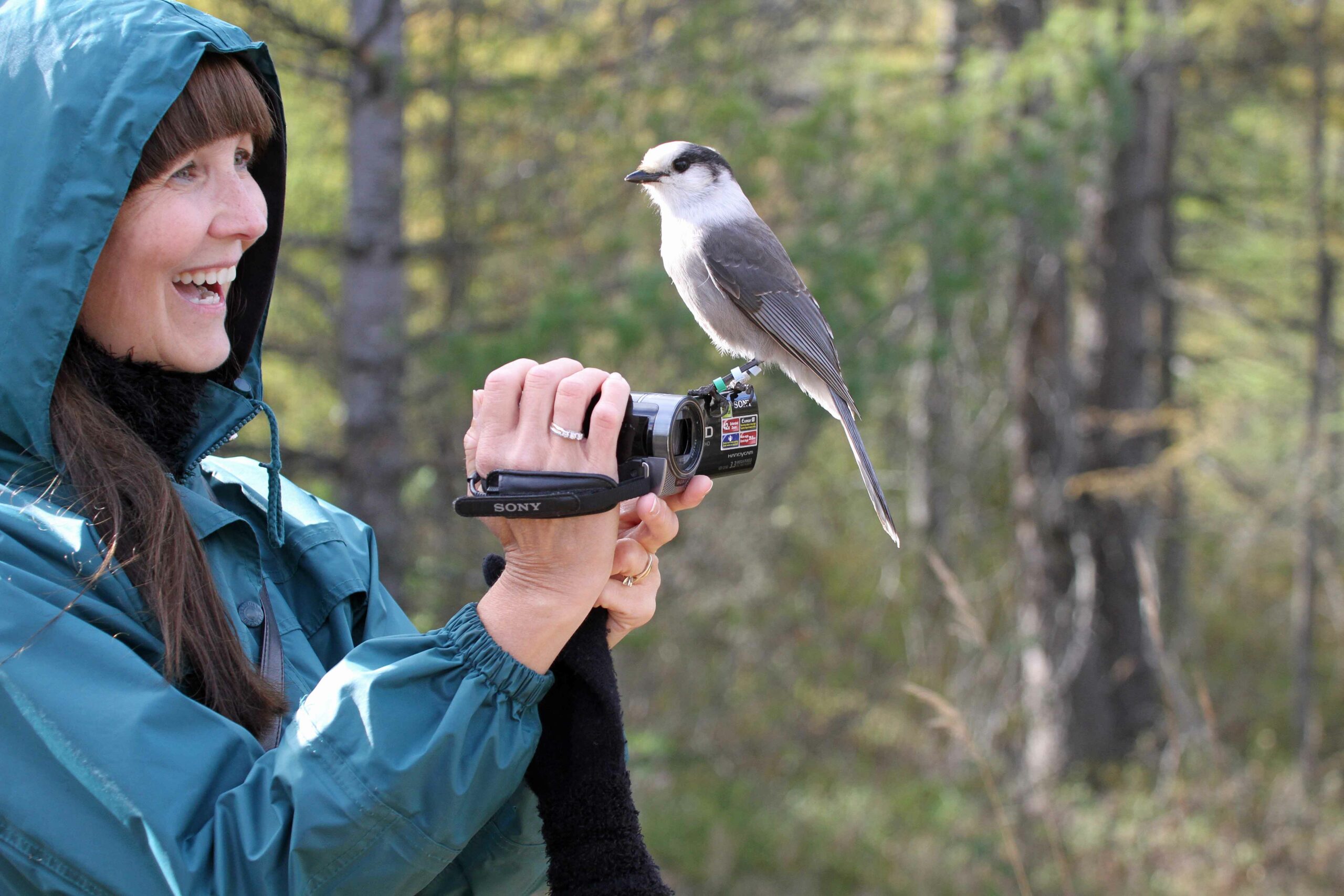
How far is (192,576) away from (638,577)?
53 cm

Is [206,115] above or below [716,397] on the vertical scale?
above

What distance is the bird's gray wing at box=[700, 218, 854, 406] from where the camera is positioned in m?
2.35

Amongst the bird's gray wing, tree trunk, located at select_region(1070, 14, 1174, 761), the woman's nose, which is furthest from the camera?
tree trunk, located at select_region(1070, 14, 1174, 761)

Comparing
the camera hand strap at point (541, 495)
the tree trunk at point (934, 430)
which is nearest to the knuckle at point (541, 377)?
the camera hand strap at point (541, 495)

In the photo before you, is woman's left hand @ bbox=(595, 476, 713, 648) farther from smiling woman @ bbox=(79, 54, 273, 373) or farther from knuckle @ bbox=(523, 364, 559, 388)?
smiling woman @ bbox=(79, 54, 273, 373)

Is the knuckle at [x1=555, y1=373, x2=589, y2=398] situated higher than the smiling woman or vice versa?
the smiling woman

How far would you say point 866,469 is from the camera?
1.97 m

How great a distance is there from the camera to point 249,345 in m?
1.62

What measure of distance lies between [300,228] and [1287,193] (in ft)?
22.8

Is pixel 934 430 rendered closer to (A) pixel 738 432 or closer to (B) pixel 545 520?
(A) pixel 738 432

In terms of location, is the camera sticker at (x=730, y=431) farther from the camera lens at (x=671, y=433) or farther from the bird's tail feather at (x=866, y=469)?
the bird's tail feather at (x=866, y=469)

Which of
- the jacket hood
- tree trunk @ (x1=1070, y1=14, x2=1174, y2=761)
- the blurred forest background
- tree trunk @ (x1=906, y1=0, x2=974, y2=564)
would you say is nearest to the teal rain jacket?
the jacket hood

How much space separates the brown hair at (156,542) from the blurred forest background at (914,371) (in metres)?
1.31

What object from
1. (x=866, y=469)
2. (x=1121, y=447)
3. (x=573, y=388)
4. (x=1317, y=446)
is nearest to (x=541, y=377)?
(x=573, y=388)
